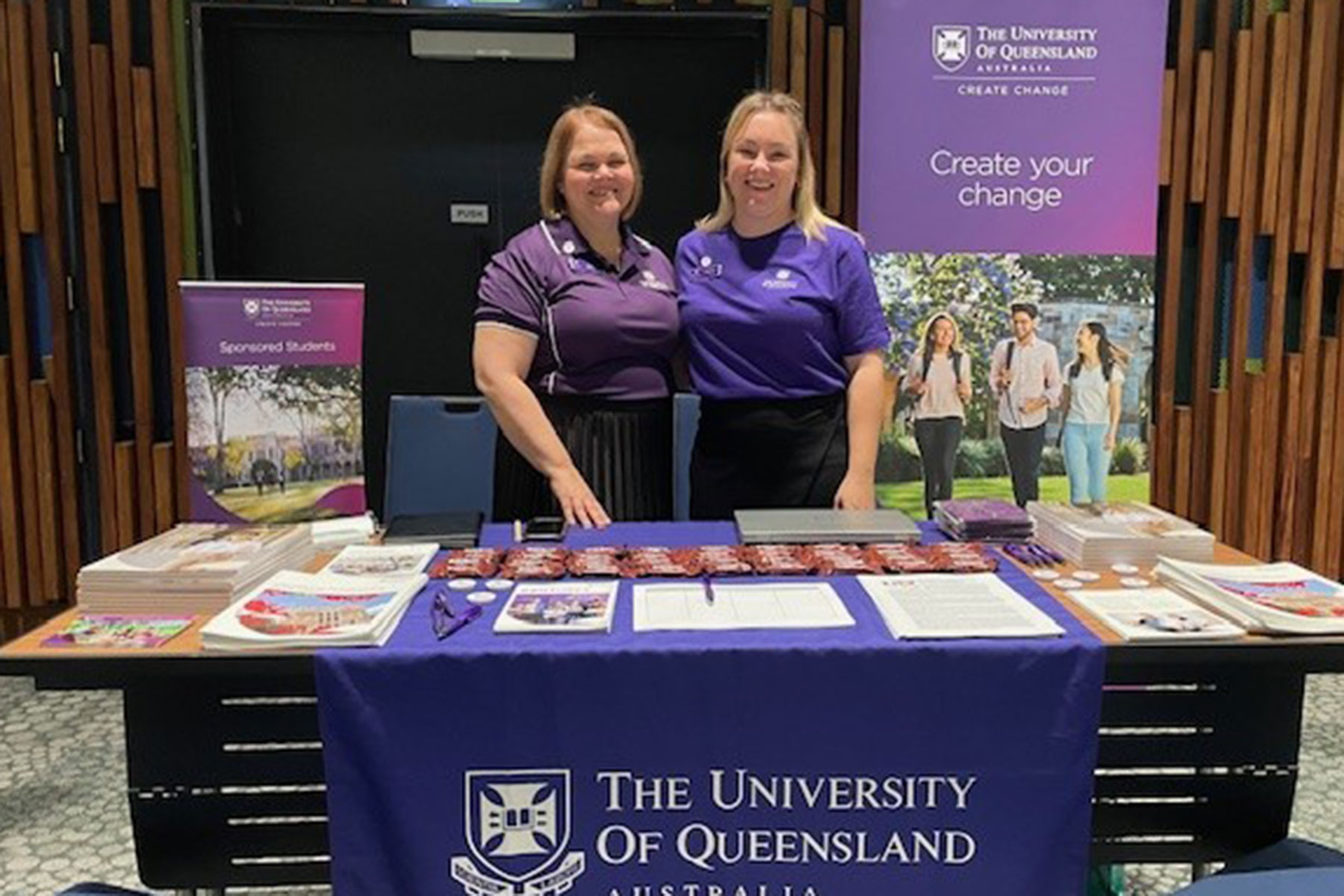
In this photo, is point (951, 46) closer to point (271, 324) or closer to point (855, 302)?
point (855, 302)

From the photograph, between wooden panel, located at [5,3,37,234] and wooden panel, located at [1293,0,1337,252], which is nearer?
wooden panel, located at [5,3,37,234]

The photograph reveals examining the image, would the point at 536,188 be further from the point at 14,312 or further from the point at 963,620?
the point at 963,620

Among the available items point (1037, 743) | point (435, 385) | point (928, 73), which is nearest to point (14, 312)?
point (435, 385)

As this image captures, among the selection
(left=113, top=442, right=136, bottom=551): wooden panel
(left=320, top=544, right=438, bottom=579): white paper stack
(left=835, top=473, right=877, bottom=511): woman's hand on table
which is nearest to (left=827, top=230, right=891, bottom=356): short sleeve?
(left=835, top=473, right=877, bottom=511): woman's hand on table

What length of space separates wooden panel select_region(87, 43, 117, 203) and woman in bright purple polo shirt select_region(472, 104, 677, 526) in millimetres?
2395

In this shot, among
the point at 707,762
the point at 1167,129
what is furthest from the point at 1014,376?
the point at 707,762

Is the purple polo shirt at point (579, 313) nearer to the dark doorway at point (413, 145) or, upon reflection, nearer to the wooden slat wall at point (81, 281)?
the dark doorway at point (413, 145)

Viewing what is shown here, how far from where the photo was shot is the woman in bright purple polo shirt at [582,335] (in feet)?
8.08

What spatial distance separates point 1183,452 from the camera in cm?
450

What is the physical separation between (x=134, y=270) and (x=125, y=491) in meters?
0.85

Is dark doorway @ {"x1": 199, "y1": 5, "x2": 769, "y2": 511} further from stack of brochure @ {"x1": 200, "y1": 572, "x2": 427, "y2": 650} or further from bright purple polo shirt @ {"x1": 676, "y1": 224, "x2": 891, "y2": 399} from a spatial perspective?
stack of brochure @ {"x1": 200, "y1": 572, "x2": 427, "y2": 650}

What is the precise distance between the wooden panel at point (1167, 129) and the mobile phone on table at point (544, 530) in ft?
10.2

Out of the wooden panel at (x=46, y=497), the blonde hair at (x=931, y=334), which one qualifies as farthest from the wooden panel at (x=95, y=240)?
the blonde hair at (x=931, y=334)

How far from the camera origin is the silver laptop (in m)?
2.09
